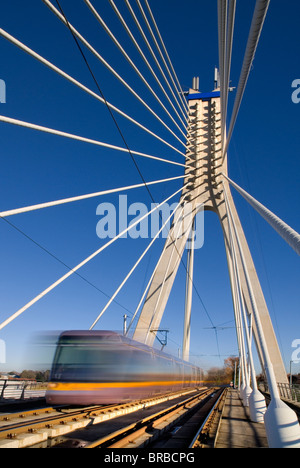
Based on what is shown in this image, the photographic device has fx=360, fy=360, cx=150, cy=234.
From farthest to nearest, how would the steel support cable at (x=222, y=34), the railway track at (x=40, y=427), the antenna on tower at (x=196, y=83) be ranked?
1. the antenna on tower at (x=196, y=83)
2. the steel support cable at (x=222, y=34)
3. the railway track at (x=40, y=427)

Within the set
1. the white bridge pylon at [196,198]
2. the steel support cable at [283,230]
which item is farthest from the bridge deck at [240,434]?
the white bridge pylon at [196,198]

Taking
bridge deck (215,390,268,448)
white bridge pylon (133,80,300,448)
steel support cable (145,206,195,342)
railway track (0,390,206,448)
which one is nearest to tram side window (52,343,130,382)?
railway track (0,390,206,448)

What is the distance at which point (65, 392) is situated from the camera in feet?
30.1

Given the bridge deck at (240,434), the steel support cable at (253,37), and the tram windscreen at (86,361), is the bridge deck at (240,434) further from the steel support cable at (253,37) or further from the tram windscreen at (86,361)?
the steel support cable at (253,37)

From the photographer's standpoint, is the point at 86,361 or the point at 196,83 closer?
the point at 86,361

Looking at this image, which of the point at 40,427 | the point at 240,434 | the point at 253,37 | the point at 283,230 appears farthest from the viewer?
the point at 240,434

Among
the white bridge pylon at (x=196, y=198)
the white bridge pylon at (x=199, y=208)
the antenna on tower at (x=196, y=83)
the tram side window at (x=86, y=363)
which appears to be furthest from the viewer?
the antenna on tower at (x=196, y=83)

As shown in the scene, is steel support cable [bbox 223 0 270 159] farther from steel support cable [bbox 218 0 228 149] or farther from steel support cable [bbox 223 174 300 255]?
steel support cable [bbox 223 174 300 255]

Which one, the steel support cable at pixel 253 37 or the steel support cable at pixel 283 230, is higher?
the steel support cable at pixel 253 37

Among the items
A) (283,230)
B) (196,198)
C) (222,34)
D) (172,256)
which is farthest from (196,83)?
(283,230)

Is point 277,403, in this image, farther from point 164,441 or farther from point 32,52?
point 32,52

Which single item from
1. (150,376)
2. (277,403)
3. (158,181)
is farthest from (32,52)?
(150,376)

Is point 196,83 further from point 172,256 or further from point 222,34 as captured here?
point 222,34
